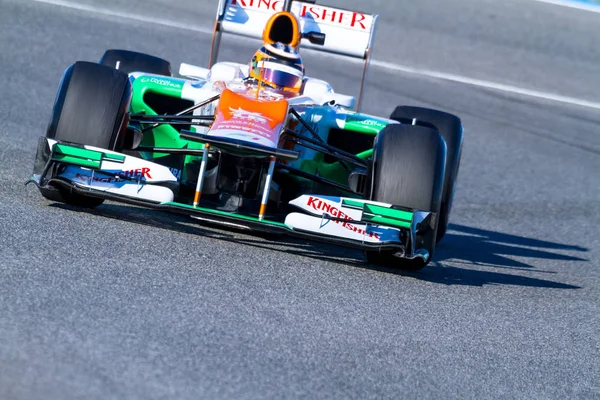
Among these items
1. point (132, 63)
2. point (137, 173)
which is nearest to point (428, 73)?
point (132, 63)

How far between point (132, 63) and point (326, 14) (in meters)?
1.68

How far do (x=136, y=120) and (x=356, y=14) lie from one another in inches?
100

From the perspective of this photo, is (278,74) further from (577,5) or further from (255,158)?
(577,5)

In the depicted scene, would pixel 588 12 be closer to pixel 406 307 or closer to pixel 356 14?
pixel 356 14

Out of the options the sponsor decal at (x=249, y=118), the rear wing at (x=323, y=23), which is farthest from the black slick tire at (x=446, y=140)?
the sponsor decal at (x=249, y=118)

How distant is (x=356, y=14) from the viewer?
9.08 meters

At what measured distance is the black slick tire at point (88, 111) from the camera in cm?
679

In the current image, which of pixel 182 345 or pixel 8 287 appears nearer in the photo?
pixel 182 345

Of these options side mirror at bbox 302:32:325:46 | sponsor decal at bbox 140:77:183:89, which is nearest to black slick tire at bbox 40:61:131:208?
sponsor decal at bbox 140:77:183:89

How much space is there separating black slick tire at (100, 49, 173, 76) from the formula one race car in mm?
874

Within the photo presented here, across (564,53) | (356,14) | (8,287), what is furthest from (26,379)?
(564,53)

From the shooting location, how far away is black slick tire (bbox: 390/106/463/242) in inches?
325

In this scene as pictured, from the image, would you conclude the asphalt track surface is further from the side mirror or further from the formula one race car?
the side mirror

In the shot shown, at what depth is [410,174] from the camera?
263 inches
